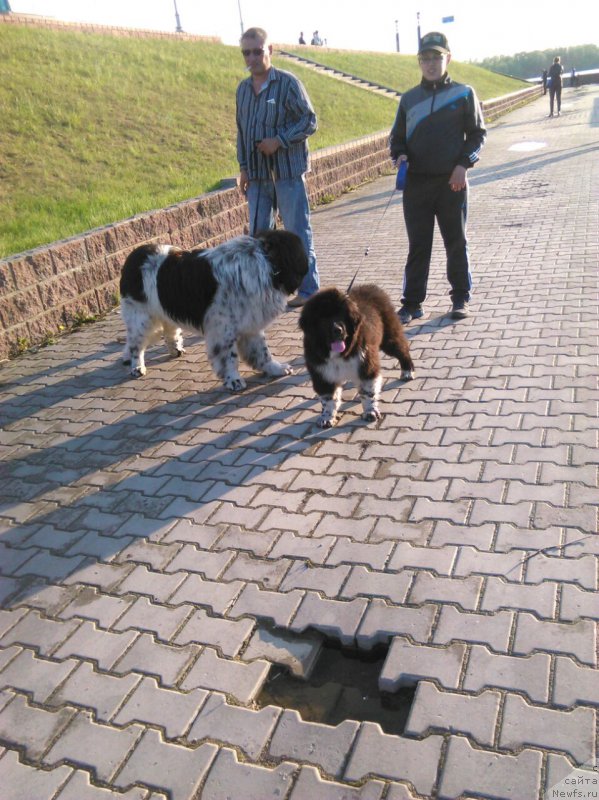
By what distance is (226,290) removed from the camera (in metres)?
5.12

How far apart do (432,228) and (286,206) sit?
1496 mm

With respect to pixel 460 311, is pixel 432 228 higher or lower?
higher

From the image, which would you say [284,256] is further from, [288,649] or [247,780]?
[247,780]

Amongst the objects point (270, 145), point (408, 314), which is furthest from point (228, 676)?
point (270, 145)

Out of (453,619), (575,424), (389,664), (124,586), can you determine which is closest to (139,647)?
(124,586)

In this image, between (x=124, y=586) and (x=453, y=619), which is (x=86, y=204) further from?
(x=453, y=619)

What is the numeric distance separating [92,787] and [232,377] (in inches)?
136

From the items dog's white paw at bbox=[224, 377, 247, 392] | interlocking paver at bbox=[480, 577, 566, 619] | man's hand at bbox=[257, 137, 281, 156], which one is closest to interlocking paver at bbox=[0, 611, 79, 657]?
interlocking paver at bbox=[480, 577, 566, 619]

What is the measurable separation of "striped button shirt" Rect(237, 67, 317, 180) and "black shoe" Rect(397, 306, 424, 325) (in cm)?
171

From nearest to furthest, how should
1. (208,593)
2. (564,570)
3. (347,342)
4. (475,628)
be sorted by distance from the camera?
(475,628) < (564,570) < (208,593) < (347,342)

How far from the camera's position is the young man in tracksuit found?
18.3 ft

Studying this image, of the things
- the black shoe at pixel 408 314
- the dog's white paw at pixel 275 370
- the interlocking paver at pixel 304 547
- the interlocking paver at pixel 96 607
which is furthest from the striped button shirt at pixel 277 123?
the interlocking paver at pixel 96 607

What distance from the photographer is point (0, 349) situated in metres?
6.39

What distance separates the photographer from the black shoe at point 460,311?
6340 mm
